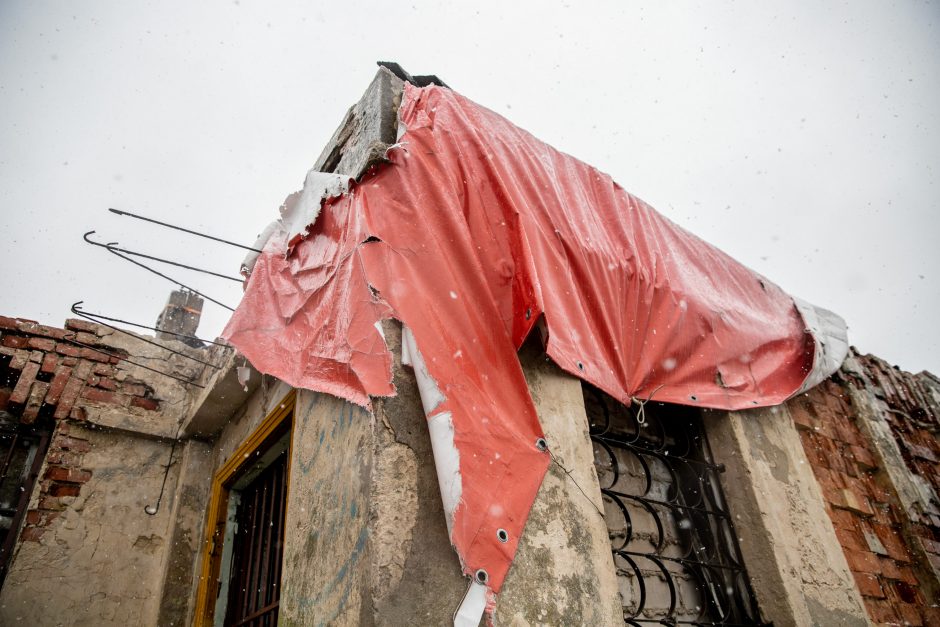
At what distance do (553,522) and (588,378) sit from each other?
50 cm

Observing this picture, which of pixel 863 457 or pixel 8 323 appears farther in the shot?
pixel 8 323

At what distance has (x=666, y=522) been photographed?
2.49 metres

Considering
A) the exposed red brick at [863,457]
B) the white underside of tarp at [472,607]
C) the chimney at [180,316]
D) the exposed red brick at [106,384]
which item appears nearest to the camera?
the white underside of tarp at [472,607]

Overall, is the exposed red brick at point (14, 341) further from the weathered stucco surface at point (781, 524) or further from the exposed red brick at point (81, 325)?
the weathered stucco surface at point (781, 524)

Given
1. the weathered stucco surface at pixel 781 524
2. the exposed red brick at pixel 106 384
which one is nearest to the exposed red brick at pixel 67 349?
the exposed red brick at pixel 106 384

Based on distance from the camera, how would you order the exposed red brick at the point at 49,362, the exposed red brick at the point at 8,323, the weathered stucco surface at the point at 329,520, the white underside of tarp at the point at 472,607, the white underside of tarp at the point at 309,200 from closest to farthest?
the white underside of tarp at the point at 472,607
the weathered stucco surface at the point at 329,520
the white underside of tarp at the point at 309,200
the exposed red brick at the point at 8,323
the exposed red brick at the point at 49,362

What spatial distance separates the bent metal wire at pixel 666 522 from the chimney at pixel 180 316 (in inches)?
159

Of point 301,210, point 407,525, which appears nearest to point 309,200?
point 301,210

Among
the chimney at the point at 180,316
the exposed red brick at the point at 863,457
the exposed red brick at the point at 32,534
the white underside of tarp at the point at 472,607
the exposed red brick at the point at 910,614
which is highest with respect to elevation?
the chimney at the point at 180,316

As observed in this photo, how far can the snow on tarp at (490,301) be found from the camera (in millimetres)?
1489

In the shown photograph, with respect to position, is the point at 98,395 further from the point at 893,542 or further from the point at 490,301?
the point at 893,542

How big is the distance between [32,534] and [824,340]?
4.96 meters

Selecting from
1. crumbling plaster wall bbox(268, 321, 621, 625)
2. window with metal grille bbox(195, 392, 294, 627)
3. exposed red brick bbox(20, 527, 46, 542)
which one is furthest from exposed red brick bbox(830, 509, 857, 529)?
exposed red brick bbox(20, 527, 46, 542)

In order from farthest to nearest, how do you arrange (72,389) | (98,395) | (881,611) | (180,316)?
(180,316), (98,395), (72,389), (881,611)
